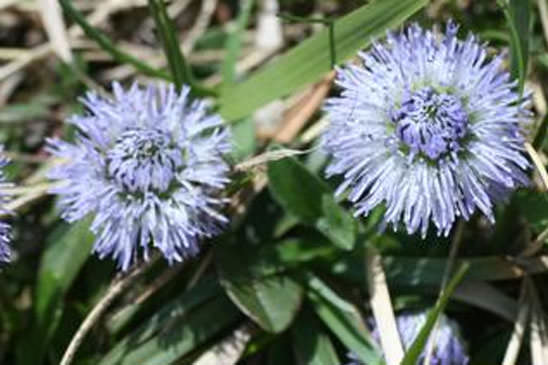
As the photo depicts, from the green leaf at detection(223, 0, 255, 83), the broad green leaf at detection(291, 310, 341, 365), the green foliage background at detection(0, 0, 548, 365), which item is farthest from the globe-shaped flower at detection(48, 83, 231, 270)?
the green leaf at detection(223, 0, 255, 83)

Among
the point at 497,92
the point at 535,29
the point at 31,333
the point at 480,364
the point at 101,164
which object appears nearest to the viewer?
the point at 497,92

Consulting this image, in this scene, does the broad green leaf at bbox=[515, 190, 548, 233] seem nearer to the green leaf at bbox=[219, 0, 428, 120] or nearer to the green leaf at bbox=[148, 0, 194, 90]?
the green leaf at bbox=[219, 0, 428, 120]

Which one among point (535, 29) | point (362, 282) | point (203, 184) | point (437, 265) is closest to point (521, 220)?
point (437, 265)

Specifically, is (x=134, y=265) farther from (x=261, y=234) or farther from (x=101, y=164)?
(x=261, y=234)

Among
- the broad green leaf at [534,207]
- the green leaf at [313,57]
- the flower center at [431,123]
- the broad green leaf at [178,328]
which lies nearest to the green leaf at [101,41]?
the green leaf at [313,57]

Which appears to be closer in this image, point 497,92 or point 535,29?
point 497,92
